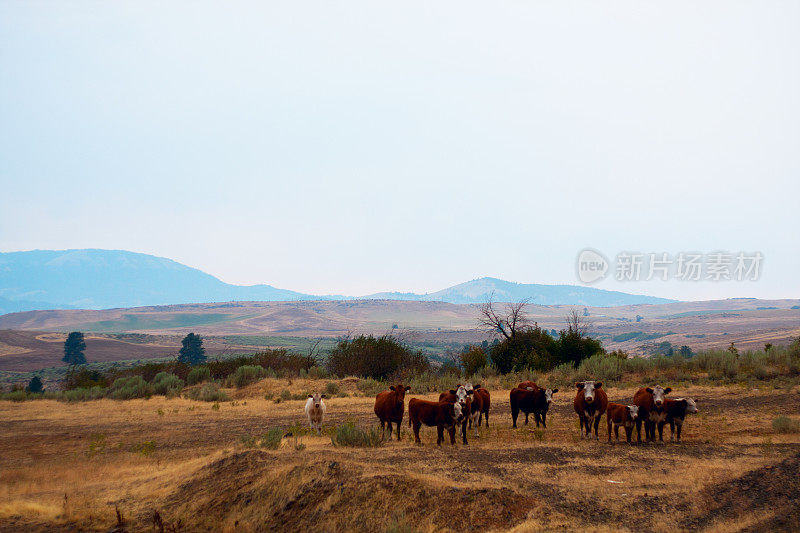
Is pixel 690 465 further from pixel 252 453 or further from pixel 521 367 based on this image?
pixel 521 367

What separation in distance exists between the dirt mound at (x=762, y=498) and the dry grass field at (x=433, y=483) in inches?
1.0

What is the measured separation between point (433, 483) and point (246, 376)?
25950mm

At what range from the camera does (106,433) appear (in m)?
18.6

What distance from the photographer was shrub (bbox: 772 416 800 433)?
1250 cm

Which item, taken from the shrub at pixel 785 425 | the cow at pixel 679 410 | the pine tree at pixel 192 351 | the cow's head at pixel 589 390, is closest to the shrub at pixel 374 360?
the cow's head at pixel 589 390

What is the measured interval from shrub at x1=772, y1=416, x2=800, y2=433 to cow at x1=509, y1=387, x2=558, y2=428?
5.53 meters

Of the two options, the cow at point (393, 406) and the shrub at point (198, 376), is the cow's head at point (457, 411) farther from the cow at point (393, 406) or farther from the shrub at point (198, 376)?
the shrub at point (198, 376)

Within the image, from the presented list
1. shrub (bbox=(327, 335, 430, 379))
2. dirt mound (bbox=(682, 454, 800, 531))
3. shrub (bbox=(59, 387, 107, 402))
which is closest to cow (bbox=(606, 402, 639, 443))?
dirt mound (bbox=(682, 454, 800, 531))

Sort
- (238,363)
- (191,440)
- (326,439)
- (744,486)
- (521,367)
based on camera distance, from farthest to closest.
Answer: (238,363), (521,367), (191,440), (326,439), (744,486)

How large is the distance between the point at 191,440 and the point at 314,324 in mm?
185110

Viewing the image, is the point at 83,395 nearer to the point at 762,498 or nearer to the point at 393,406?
the point at 393,406

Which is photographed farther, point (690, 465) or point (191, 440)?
point (191, 440)

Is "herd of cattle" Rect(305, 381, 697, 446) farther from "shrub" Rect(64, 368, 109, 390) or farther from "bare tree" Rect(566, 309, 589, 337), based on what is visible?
"shrub" Rect(64, 368, 109, 390)

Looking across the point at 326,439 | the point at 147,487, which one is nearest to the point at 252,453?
the point at 147,487
